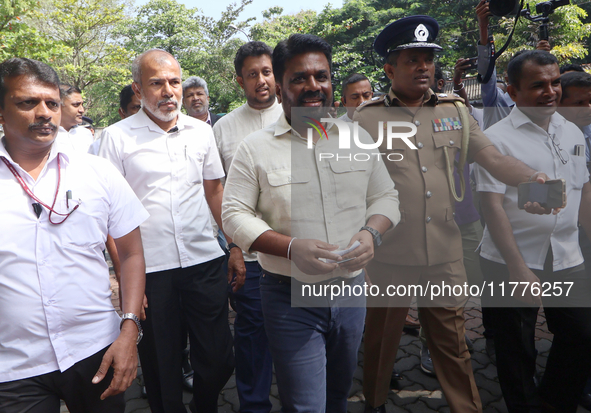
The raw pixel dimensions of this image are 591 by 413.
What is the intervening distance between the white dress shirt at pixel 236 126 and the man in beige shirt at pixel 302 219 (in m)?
1.08

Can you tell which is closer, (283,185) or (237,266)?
(283,185)

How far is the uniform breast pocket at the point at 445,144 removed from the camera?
95.0 inches

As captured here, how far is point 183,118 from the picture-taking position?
2.65 meters

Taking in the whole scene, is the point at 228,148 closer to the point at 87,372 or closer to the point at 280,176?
the point at 280,176

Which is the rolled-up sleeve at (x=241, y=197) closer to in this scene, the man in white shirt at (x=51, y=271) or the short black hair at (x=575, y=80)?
the man in white shirt at (x=51, y=271)

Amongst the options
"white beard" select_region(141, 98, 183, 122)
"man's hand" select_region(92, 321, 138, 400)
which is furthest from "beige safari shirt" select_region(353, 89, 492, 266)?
"man's hand" select_region(92, 321, 138, 400)

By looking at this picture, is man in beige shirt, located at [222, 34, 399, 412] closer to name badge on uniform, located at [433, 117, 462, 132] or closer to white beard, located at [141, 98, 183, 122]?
name badge on uniform, located at [433, 117, 462, 132]

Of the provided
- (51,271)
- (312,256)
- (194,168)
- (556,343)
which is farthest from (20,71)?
(556,343)

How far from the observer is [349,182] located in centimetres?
197

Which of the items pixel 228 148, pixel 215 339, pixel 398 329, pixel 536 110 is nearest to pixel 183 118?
pixel 228 148

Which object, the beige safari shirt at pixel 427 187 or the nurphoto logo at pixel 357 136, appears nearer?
the nurphoto logo at pixel 357 136

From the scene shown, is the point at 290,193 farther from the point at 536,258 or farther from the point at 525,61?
the point at 525,61

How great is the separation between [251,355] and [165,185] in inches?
43.8

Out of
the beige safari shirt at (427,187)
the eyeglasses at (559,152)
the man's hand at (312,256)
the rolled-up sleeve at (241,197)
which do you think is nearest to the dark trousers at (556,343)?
the beige safari shirt at (427,187)
